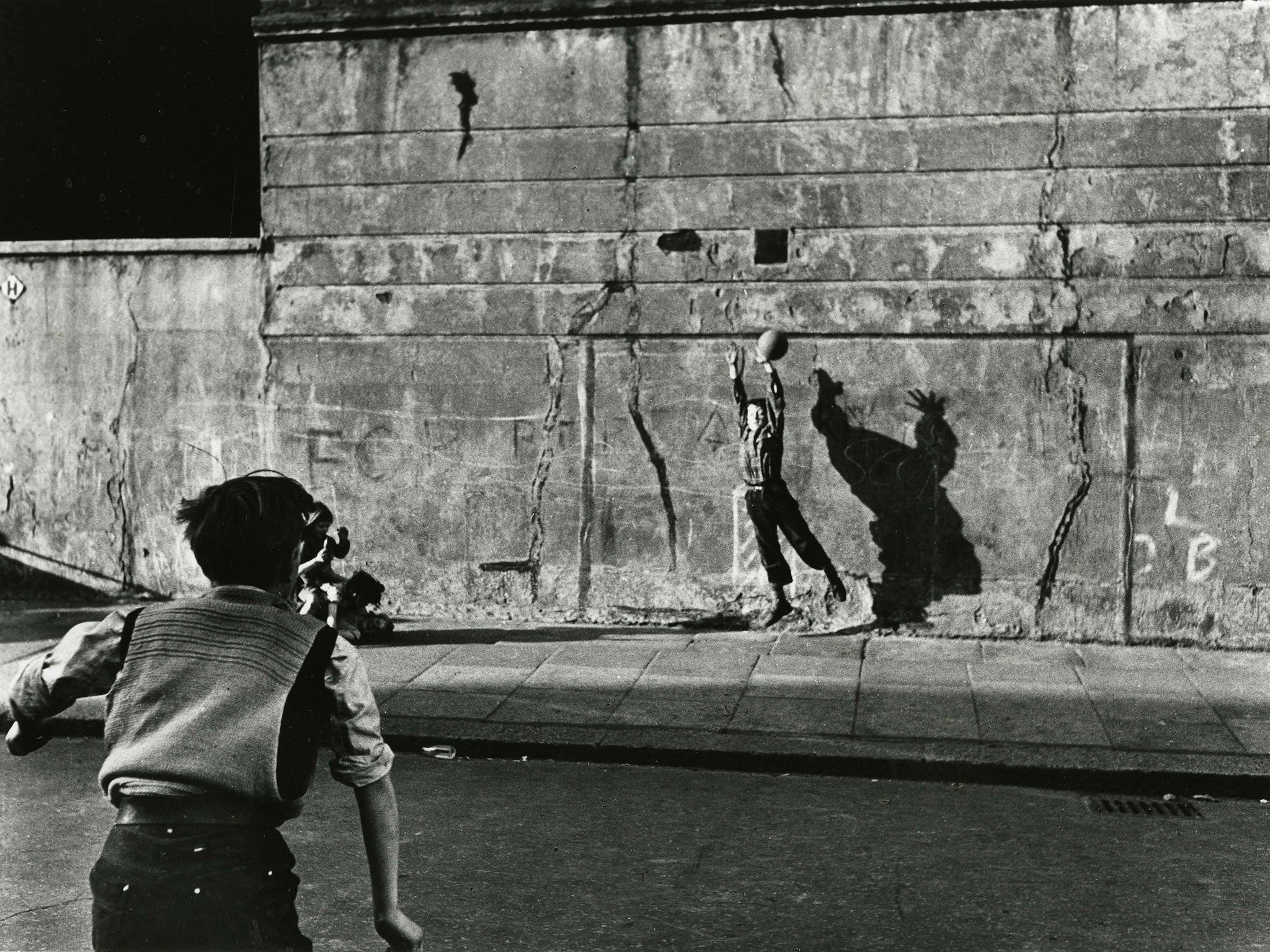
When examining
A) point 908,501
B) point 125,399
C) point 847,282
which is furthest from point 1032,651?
point 125,399

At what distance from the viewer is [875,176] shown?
10023 mm

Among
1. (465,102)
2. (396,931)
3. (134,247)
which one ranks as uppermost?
(465,102)

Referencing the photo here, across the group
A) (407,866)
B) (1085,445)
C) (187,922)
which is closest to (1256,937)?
(407,866)

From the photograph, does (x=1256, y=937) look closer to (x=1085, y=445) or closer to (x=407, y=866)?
(x=407, y=866)

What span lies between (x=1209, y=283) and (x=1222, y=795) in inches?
167

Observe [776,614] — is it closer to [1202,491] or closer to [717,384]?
[717,384]

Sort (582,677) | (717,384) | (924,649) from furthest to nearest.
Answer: (717,384) → (924,649) → (582,677)

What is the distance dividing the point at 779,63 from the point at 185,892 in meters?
8.70

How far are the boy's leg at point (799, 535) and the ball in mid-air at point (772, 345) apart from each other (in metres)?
0.96

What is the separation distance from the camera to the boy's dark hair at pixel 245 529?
260cm

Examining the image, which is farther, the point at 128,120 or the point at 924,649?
the point at 128,120

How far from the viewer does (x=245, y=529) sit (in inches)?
102

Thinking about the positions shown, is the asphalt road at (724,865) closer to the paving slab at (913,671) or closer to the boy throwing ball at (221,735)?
the paving slab at (913,671)

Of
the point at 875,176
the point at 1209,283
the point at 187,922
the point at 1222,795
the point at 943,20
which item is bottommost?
the point at 1222,795
